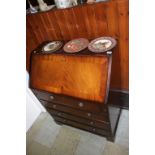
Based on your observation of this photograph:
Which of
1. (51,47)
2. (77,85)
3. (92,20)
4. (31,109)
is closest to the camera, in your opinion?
(77,85)

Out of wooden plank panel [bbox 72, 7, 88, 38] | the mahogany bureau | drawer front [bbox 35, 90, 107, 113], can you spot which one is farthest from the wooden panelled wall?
drawer front [bbox 35, 90, 107, 113]

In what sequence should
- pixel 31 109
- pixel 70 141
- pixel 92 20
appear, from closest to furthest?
pixel 92 20 → pixel 70 141 → pixel 31 109

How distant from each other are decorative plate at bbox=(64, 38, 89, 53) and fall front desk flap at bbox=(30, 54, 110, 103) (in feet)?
0.19

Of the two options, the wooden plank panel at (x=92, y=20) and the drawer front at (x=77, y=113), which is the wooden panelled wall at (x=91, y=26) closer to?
the wooden plank panel at (x=92, y=20)

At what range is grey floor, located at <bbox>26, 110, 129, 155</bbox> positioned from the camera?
4.91ft

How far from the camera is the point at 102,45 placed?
3.72ft

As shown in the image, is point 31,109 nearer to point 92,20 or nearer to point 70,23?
point 70,23

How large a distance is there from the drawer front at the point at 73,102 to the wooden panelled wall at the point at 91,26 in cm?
47

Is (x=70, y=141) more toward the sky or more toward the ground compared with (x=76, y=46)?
more toward the ground

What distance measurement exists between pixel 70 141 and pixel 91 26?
116 cm

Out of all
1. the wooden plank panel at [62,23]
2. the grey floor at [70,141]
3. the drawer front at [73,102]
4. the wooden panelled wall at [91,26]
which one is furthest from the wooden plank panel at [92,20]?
the grey floor at [70,141]

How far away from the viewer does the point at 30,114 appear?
1896mm

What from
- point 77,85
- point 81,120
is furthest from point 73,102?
point 81,120
